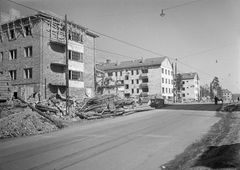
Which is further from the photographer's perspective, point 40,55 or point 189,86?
point 189,86

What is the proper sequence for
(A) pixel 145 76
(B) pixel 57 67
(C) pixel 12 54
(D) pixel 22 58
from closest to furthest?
(D) pixel 22 58 < (B) pixel 57 67 < (C) pixel 12 54 < (A) pixel 145 76

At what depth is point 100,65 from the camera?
9000cm

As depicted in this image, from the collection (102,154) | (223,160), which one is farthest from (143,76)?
(223,160)

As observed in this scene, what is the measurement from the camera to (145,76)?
3061 inches

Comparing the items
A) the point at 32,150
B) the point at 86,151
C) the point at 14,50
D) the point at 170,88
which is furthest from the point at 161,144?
the point at 170,88

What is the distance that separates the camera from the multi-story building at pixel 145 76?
76.4m

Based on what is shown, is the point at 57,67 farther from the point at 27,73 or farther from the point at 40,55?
the point at 27,73

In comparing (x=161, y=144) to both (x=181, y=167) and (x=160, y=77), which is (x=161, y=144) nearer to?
(x=181, y=167)

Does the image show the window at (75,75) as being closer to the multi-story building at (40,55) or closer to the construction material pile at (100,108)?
the multi-story building at (40,55)

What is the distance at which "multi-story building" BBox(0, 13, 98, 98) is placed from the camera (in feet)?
109

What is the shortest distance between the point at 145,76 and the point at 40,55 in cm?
4841

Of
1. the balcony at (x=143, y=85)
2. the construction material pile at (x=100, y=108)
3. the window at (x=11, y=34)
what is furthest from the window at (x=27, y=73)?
the balcony at (x=143, y=85)

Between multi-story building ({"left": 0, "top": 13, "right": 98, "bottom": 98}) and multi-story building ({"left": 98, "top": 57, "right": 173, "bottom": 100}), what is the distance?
38.2 meters

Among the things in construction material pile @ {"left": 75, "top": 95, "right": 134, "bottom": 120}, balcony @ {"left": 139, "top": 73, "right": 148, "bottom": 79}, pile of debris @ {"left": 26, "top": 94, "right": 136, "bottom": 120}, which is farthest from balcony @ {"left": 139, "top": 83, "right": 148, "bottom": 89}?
construction material pile @ {"left": 75, "top": 95, "right": 134, "bottom": 120}
